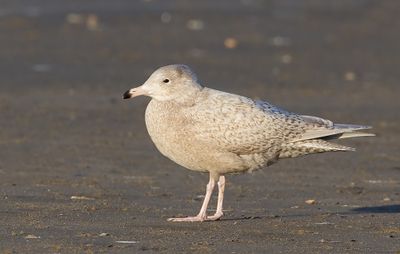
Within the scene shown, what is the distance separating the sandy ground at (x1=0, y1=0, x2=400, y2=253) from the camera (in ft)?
27.0

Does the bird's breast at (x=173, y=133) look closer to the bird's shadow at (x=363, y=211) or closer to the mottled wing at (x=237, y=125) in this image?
the mottled wing at (x=237, y=125)

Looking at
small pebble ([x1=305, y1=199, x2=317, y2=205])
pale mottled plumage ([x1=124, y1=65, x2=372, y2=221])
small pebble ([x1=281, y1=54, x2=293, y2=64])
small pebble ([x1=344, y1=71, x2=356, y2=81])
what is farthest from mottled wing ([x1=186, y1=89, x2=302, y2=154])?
small pebble ([x1=281, y1=54, x2=293, y2=64])

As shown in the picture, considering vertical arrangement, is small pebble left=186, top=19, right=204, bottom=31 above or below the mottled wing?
above

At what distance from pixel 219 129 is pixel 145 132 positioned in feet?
14.6

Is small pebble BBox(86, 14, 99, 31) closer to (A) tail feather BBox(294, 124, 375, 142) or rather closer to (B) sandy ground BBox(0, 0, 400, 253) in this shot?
(B) sandy ground BBox(0, 0, 400, 253)

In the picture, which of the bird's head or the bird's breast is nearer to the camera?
the bird's breast

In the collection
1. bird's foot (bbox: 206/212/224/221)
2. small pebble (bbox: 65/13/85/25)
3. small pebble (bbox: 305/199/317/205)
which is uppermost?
small pebble (bbox: 65/13/85/25)

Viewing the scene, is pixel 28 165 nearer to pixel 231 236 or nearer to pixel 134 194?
pixel 134 194

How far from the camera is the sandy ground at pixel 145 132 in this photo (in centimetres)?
822

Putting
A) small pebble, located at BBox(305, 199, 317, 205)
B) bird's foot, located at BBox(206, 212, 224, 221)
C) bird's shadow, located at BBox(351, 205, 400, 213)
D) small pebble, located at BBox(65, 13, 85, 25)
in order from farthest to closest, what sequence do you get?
small pebble, located at BBox(65, 13, 85, 25) < small pebble, located at BBox(305, 199, 317, 205) < bird's shadow, located at BBox(351, 205, 400, 213) < bird's foot, located at BBox(206, 212, 224, 221)

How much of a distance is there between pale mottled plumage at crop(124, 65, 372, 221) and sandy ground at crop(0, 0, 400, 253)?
0.48 m

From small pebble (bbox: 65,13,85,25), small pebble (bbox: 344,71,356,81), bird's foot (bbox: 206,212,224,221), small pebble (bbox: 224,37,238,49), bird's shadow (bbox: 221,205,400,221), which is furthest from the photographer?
small pebble (bbox: 65,13,85,25)

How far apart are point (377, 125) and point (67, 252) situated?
7.59 m

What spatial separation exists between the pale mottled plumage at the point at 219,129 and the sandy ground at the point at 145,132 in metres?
0.48
